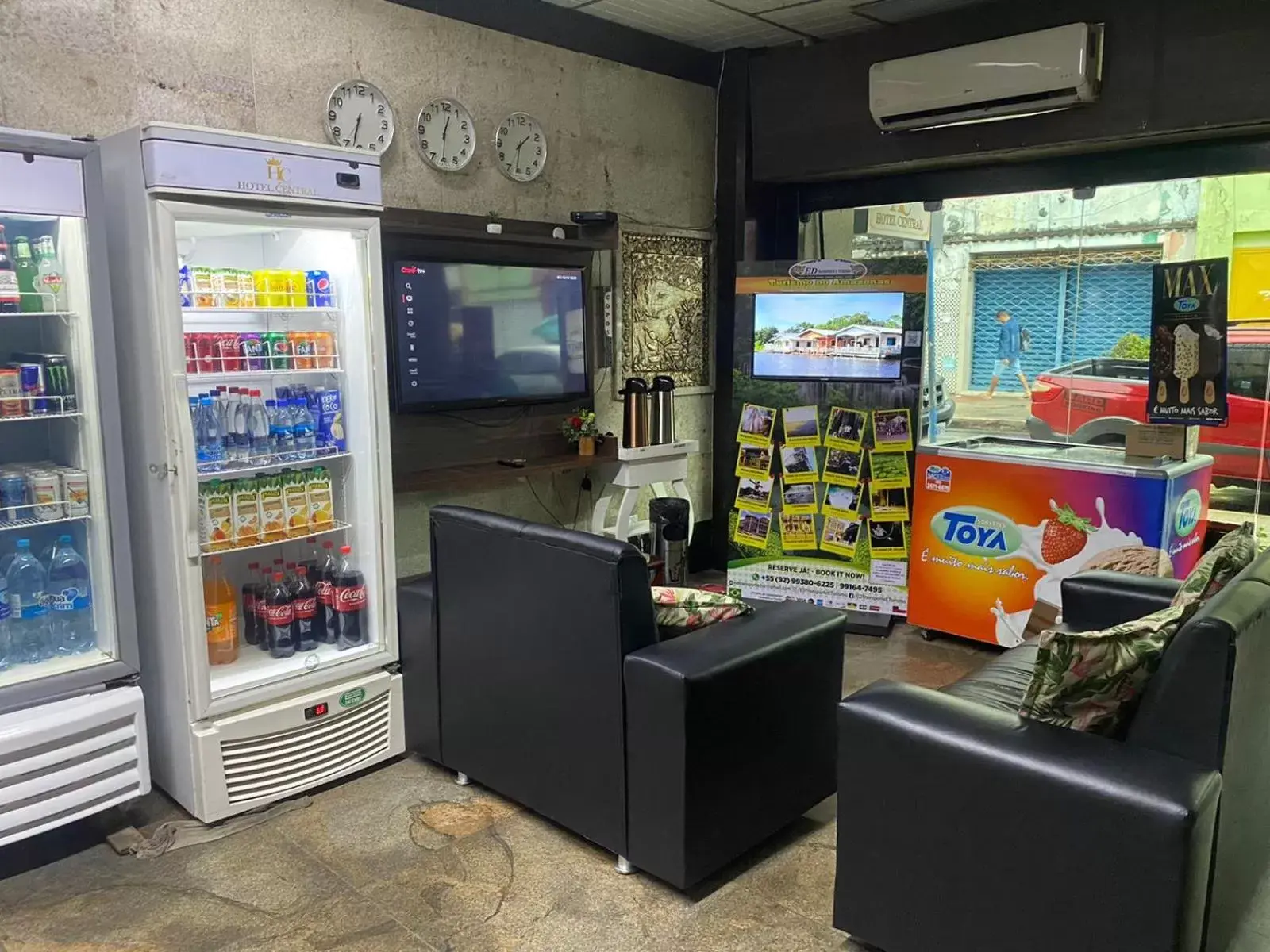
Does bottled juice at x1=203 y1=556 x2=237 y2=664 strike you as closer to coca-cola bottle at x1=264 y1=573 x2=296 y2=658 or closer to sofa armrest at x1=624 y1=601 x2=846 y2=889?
coca-cola bottle at x1=264 y1=573 x2=296 y2=658

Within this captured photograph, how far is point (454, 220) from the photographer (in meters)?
4.03

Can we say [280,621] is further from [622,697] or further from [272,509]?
[622,697]

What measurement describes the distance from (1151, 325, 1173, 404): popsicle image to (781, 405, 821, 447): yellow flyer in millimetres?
1382

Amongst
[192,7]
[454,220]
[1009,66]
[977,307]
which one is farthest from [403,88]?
[977,307]

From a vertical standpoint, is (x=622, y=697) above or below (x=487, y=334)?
below

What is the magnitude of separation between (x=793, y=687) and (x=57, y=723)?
1953 mm

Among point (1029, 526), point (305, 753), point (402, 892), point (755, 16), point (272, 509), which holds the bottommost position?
point (402, 892)

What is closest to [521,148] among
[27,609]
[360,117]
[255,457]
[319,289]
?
[360,117]

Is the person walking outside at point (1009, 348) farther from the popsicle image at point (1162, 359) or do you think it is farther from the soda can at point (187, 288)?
the soda can at point (187, 288)

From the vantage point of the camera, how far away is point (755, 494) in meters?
4.63

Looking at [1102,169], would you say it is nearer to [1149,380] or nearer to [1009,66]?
[1009,66]

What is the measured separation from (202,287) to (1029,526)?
3249 mm

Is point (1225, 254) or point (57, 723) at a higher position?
point (1225, 254)

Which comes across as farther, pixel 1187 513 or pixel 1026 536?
pixel 1026 536
